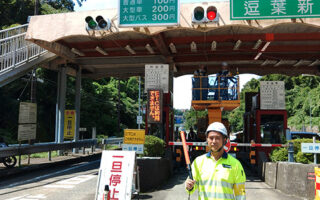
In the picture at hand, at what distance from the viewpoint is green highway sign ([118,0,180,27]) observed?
1280 centimetres

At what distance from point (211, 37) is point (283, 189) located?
8.42 metres

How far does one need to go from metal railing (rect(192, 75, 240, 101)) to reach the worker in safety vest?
11.4m

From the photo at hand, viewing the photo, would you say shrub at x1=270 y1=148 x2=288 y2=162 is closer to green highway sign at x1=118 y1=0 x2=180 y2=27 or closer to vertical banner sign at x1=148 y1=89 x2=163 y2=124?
vertical banner sign at x1=148 y1=89 x2=163 y2=124

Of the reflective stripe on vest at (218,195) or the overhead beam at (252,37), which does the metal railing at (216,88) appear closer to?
the overhead beam at (252,37)

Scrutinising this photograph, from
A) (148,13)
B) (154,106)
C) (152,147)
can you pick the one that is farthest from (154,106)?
(148,13)

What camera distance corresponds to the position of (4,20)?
103 feet

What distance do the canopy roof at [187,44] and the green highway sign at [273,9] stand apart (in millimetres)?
519

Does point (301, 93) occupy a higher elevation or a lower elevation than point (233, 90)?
higher

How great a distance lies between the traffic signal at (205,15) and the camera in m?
12.8

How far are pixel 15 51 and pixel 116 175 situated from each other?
1054 centimetres

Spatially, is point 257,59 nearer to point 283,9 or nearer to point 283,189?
point 283,9

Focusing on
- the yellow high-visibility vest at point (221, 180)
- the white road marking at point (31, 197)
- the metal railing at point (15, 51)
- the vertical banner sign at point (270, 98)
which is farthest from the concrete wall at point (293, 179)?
the metal railing at point (15, 51)

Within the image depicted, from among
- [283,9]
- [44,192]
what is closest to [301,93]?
[283,9]

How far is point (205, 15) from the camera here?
12.9 metres
